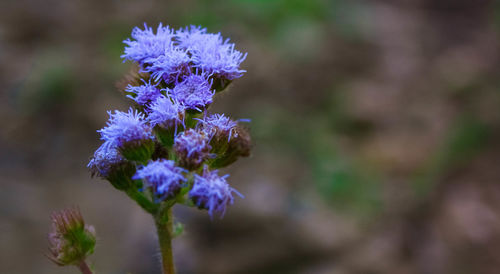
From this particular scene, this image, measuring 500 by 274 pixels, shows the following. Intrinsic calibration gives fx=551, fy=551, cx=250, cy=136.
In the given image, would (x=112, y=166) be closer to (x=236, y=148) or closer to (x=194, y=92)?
(x=194, y=92)

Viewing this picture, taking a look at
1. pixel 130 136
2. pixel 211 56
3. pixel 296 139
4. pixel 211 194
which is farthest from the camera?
pixel 296 139

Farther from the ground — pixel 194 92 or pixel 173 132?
pixel 194 92

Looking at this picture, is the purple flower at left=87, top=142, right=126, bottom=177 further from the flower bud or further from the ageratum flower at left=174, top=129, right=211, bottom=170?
the ageratum flower at left=174, top=129, right=211, bottom=170

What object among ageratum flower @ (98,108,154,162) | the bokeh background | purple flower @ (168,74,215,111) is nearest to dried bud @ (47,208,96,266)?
ageratum flower @ (98,108,154,162)

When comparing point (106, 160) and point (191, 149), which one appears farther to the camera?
point (106, 160)

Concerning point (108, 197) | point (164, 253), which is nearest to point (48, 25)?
point (108, 197)

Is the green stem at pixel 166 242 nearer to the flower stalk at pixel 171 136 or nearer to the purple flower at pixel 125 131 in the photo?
A: the flower stalk at pixel 171 136

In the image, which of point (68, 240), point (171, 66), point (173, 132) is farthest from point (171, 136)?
point (68, 240)
